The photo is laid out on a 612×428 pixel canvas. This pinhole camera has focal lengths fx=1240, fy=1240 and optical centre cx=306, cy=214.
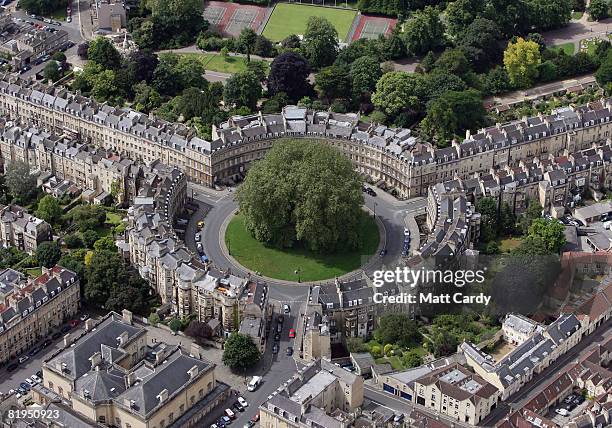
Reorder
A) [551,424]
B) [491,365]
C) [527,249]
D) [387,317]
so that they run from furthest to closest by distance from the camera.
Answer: [527,249], [387,317], [491,365], [551,424]

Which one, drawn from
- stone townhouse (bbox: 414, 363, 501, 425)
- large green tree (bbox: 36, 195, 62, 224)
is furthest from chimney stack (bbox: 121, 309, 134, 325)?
stone townhouse (bbox: 414, 363, 501, 425)

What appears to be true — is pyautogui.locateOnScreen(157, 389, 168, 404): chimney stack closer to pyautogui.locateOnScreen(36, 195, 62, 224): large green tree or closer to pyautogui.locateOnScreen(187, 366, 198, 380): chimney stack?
pyautogui.locateOnScreen(187, 366, 198, 380): chimney stack

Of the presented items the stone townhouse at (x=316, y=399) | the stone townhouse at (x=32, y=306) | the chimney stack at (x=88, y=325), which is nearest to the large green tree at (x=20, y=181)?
the stone townhouse at (x=32, y=306)

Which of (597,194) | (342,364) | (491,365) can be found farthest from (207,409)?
(597,194)

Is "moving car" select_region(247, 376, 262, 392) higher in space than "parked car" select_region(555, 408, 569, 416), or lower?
lower

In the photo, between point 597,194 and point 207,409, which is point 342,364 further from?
point 597,194
